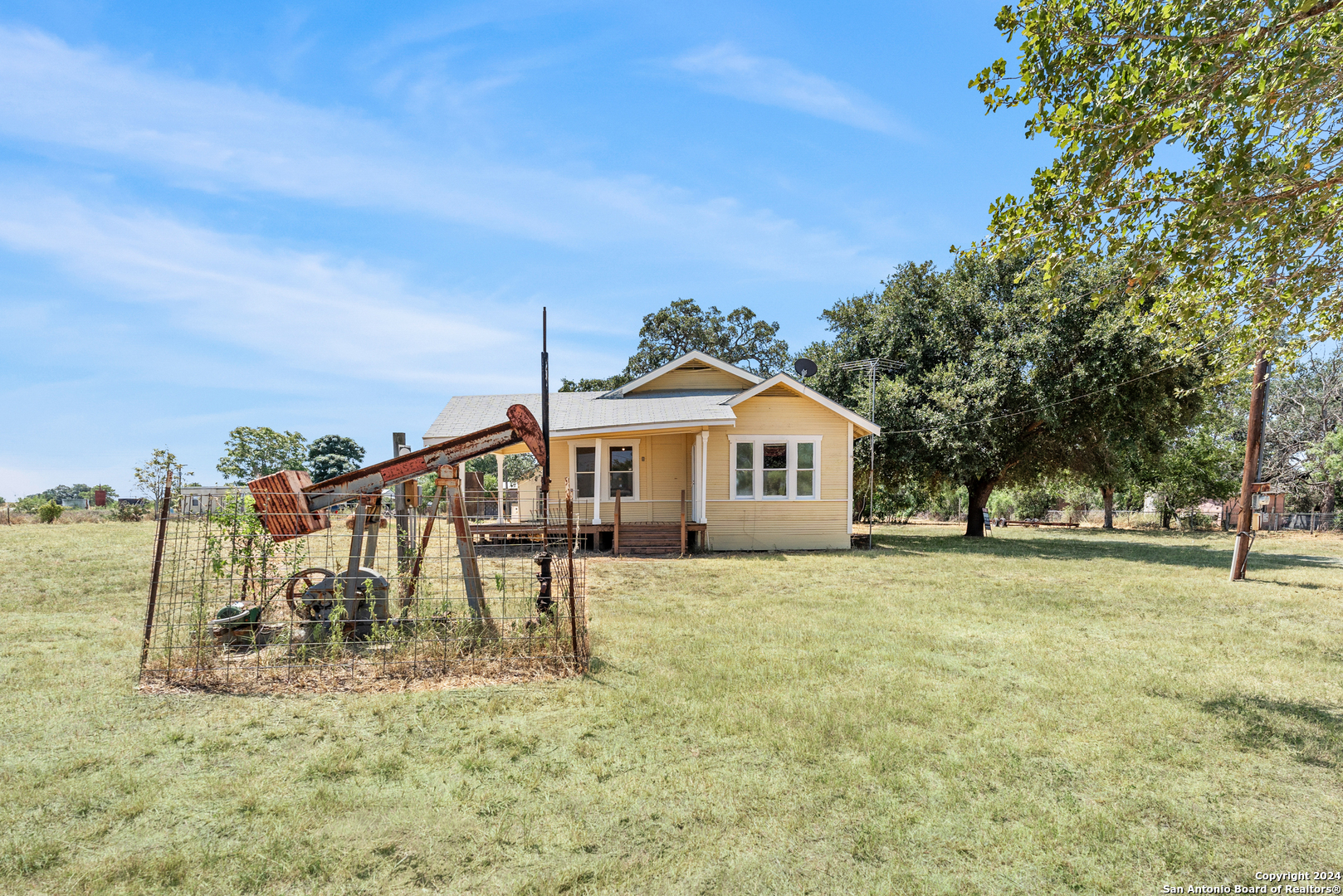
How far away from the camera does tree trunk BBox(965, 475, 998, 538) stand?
82.1ft

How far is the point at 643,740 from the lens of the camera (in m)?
4.80

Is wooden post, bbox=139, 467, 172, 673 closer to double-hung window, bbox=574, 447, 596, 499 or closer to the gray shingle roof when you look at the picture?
the gray shingle roof

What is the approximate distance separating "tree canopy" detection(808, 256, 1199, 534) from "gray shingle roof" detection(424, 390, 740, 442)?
264 inches

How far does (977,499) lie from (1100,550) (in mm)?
5445

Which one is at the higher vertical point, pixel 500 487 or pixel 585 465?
pixel 585 465

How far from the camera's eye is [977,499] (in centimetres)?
2542

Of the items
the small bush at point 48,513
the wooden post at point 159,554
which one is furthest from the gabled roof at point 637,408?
the small bush at point 48,513

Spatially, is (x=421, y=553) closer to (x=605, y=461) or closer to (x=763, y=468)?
(x=605, y=461)

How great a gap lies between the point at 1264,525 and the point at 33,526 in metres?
48.1

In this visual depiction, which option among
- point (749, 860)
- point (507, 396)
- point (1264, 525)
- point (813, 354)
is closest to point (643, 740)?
point (749, 860)

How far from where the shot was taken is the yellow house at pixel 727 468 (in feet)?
60.1

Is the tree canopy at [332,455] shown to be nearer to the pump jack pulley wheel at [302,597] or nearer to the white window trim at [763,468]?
the white window trim at [763,468]

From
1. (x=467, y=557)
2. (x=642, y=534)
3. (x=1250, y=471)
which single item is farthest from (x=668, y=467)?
(x=1250, y=471)

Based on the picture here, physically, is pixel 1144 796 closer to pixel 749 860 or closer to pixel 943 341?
pixel 749 860
